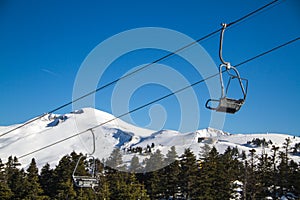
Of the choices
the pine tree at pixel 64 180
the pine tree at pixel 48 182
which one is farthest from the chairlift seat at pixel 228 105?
the pine tree at pixel 48 182

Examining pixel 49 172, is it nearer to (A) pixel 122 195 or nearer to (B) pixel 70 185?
(B) pixel 70 185

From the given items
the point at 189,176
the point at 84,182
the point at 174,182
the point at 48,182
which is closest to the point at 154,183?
the point at 174,182

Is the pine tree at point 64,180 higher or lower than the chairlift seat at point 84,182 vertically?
higher

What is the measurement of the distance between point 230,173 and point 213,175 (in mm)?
4079

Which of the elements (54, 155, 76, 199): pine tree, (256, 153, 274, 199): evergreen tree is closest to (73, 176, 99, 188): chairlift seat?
(54, 155, 76, 199): pine tree

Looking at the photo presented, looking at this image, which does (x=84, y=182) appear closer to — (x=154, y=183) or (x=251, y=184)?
(x=154, y=183)

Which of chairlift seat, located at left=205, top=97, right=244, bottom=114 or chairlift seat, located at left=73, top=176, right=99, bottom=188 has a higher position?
chairlift seat, located at left=205, top=97, right=244, bottom=114

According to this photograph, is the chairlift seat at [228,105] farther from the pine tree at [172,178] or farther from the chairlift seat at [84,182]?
the pine tree at [172,178]

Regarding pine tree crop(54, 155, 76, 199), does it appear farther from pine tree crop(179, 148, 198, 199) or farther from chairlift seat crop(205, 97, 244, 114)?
chairlift seat crop(205, 97, 244, 114)

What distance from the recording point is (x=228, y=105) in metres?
6.75

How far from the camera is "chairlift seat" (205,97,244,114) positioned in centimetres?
670

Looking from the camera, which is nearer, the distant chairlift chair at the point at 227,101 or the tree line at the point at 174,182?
the distant chairlift chair at the point at 227,101

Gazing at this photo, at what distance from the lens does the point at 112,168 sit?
156 ft

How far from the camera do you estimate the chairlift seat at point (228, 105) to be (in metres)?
6.70
